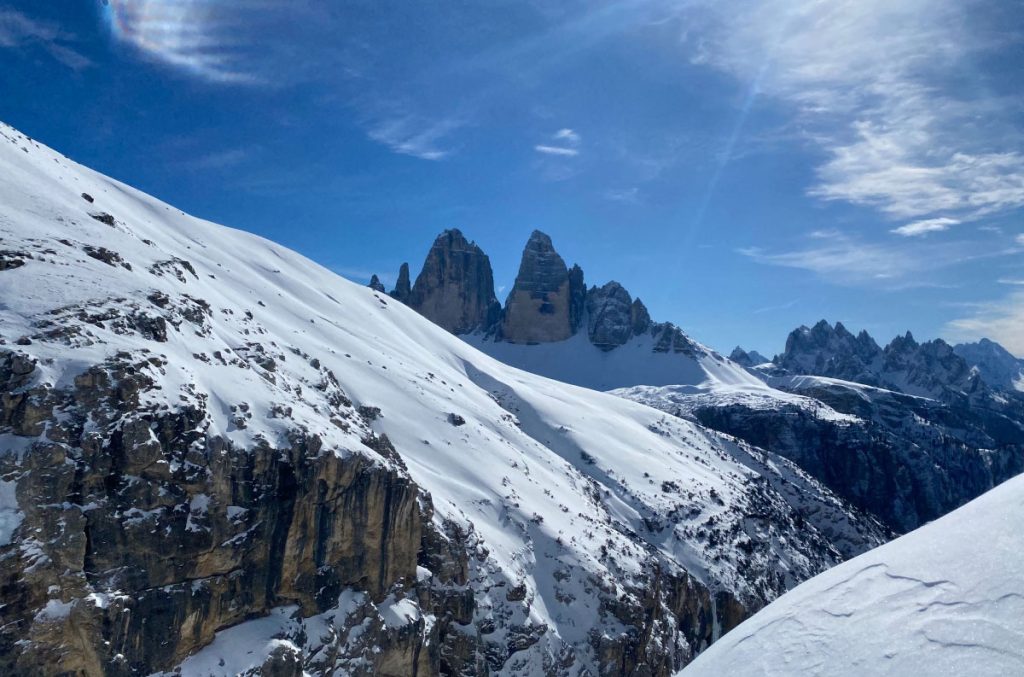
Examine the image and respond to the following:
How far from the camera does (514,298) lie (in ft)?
588

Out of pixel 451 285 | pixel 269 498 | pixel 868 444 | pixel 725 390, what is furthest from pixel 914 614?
pixel 451 285

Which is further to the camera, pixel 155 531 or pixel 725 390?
pixel 725 390

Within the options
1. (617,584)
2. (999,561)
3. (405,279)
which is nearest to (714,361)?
(405,279)

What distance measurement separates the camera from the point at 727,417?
12962 cm

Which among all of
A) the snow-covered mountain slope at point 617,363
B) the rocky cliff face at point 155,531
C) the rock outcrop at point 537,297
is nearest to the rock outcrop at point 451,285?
the snow-covered mountain slope at point 617,363

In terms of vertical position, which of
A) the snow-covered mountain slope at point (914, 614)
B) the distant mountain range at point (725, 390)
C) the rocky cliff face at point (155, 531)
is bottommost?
the rocky cliff face at point (155, 531)

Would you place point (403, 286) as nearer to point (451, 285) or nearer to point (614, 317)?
point (451, 285)

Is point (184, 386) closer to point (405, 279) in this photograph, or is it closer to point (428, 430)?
point (428, 430)

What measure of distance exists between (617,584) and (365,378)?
77.2 ft

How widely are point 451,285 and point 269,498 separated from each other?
153171mm

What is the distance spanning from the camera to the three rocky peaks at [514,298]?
17762 centimetres

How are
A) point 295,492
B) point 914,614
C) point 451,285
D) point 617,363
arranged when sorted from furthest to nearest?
point 451,285
point 617,363
point 295,492
point 914,614

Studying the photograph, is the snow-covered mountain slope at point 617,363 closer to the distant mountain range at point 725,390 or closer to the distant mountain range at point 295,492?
the distant mountain range at point 725,390

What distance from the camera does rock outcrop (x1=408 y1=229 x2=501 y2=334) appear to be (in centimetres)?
17725
